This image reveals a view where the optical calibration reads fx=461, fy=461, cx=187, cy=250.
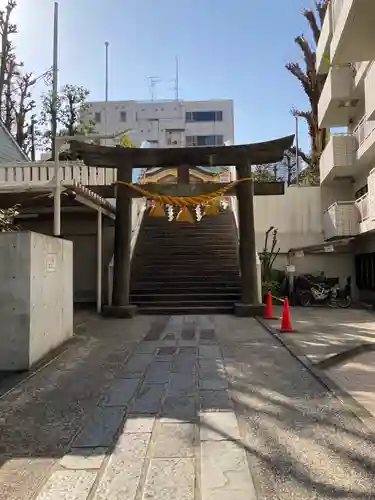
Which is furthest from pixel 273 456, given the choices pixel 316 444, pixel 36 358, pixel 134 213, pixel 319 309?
pixel 134 213

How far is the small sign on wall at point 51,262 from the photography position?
7438 millimetres

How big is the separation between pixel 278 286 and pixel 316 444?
12.5 metres

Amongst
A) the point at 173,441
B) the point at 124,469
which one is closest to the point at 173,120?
the point at 173,441

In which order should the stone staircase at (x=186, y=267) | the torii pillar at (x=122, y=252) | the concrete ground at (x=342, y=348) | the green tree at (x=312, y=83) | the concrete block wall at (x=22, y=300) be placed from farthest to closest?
1. the green tree at (x=312, y=83)
2. the stone staircase at (x=186, y=267)
3. the torii pillar at (x=122, y=252)
4. the concrete block wall at (x=22, y=300)
5. the concrete ground at (x=342, y=348)

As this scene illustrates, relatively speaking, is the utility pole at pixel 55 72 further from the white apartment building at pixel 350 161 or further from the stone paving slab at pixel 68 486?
the stone paving slab at pixel 68 486

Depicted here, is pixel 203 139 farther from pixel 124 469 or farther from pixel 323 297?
pixel 124 469

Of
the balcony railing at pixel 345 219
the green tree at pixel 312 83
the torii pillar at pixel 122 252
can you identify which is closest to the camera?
the torii pillar at pixel 122 252

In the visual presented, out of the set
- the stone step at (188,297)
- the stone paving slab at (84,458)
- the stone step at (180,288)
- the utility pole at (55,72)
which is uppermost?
the utility pole at (55,72)

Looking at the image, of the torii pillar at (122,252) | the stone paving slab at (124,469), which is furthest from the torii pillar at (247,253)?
the stone paving slab at (124,469)

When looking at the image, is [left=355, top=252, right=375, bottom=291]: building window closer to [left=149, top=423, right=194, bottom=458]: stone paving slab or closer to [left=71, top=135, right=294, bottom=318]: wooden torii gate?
[left=71, top=135, right=294, bottom=318]: wooden torii gate

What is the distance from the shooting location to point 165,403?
5.05m

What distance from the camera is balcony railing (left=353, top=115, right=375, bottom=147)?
46.6 ft

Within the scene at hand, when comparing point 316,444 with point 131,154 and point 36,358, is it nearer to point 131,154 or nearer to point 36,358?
point 36,358

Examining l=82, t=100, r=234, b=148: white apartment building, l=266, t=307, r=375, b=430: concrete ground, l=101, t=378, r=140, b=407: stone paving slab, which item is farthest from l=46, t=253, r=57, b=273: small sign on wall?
l=82, t=100, r=234, b=148: white apartment building
